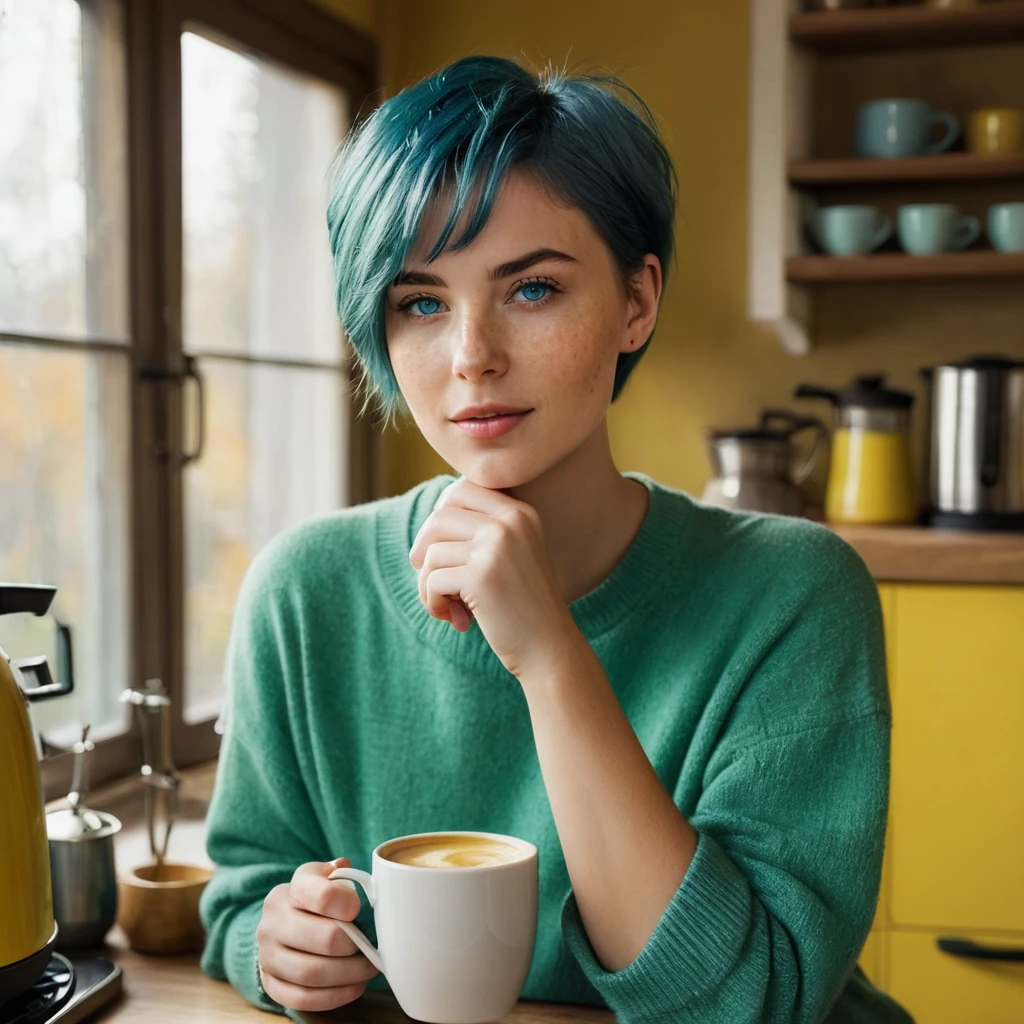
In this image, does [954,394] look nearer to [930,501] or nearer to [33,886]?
[930,501]

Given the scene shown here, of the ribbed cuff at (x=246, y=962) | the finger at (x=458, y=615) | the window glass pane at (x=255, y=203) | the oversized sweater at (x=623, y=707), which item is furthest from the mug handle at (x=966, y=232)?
the ribbed cuff at (x=246, y=962)

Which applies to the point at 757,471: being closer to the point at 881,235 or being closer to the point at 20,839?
the point at 881,235

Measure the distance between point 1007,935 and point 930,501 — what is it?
2.75ft

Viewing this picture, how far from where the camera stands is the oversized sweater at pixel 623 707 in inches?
36.0

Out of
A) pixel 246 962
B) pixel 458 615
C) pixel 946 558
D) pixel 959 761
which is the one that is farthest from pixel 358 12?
pixel 246 962

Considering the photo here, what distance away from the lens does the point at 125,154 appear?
2074mm

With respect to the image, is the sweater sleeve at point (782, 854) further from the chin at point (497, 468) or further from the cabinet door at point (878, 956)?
the cabinet door at point (878, 956)

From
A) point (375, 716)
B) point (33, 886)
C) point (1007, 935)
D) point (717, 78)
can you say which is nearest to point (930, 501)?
point (1007, 935)

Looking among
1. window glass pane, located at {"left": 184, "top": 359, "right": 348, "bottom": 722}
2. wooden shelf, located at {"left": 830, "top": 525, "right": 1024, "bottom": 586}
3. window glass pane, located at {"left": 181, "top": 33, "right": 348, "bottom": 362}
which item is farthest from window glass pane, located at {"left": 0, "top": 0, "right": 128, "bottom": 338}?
wooden shelf, located at {"left": 830, "top": 525, "right": 1024, "bottom": 586}

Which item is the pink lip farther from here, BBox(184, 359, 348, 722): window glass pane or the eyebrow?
BBox(184, 359, 348, 722): window glass pane

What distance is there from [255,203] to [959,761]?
1606mm

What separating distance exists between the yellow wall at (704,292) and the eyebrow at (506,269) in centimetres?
207

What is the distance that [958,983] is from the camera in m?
2.28

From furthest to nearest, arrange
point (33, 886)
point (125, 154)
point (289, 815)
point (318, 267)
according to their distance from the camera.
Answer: point (318, 267), point (125, 154), point (289, 815), point (33, 886)
